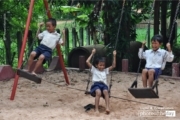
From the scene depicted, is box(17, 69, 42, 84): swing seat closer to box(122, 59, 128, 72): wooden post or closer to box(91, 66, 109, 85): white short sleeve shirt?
box(91, 66, 109, 85): white short sleeve shirt

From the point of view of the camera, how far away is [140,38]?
1631 cm

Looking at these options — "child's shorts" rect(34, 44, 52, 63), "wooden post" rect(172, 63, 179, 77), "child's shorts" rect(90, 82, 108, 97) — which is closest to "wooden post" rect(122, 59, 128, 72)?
"wooden post" rect(172, 63, 179, 77)

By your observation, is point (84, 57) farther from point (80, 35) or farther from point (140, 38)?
point (140, 38)

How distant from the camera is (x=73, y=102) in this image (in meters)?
6.59

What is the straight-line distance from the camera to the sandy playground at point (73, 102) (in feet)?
18.6

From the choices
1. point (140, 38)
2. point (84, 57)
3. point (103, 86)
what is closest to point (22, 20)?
point (84, 57)

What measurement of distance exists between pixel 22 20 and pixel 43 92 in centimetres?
326

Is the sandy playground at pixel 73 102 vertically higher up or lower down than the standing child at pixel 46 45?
lower down

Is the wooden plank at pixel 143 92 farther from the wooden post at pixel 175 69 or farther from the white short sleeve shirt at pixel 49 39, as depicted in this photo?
the wooden post at pixel 175 69

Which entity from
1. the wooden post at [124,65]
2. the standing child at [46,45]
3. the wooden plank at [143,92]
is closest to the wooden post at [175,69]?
the wooden post at [124,65]

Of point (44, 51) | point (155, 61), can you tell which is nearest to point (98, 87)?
point (155, 61)

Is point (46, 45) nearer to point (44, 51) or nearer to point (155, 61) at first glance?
point (44, 51)

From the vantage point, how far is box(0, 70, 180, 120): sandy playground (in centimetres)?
568

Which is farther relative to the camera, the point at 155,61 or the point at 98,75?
the point at 155,61
